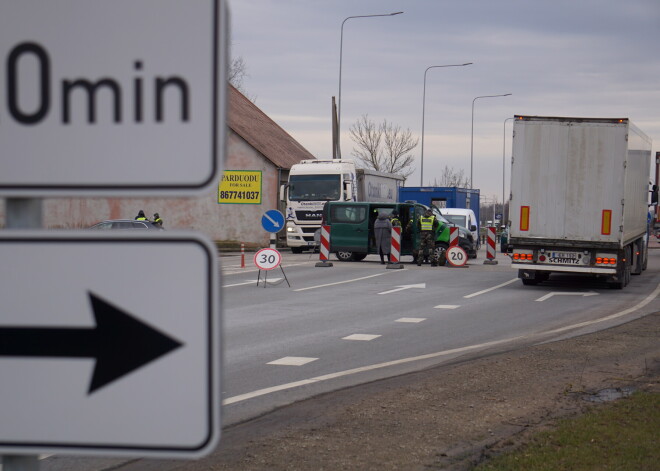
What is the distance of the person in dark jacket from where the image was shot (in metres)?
31.2

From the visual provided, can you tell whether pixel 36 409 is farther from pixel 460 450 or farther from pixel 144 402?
pixel 460 450

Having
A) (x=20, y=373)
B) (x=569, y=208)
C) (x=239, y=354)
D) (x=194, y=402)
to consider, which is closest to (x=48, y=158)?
(x=20, y=373)

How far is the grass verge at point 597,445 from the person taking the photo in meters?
6.57

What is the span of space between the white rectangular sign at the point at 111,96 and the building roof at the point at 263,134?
46.4m

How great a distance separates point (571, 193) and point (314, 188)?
55.9 feet

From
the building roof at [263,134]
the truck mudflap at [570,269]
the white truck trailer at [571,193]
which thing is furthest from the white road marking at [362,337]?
the building roof at [263,134]

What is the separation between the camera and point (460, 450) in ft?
23.8

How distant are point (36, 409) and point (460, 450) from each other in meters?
5.68

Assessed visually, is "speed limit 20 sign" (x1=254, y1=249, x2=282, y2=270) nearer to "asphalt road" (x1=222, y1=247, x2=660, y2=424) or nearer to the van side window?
"asphalt road" (x1=222, y1=247, x2=660, y2=424)

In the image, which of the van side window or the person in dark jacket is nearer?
the person in dark jacket

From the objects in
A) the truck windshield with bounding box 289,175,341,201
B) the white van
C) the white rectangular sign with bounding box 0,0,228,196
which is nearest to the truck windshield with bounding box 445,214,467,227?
the white van

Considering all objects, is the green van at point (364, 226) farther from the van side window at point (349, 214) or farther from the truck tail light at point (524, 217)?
the truck tail light at point (524, 217)

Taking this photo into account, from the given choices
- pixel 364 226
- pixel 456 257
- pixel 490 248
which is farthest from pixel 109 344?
pixel 490 248

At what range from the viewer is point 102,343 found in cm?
192
